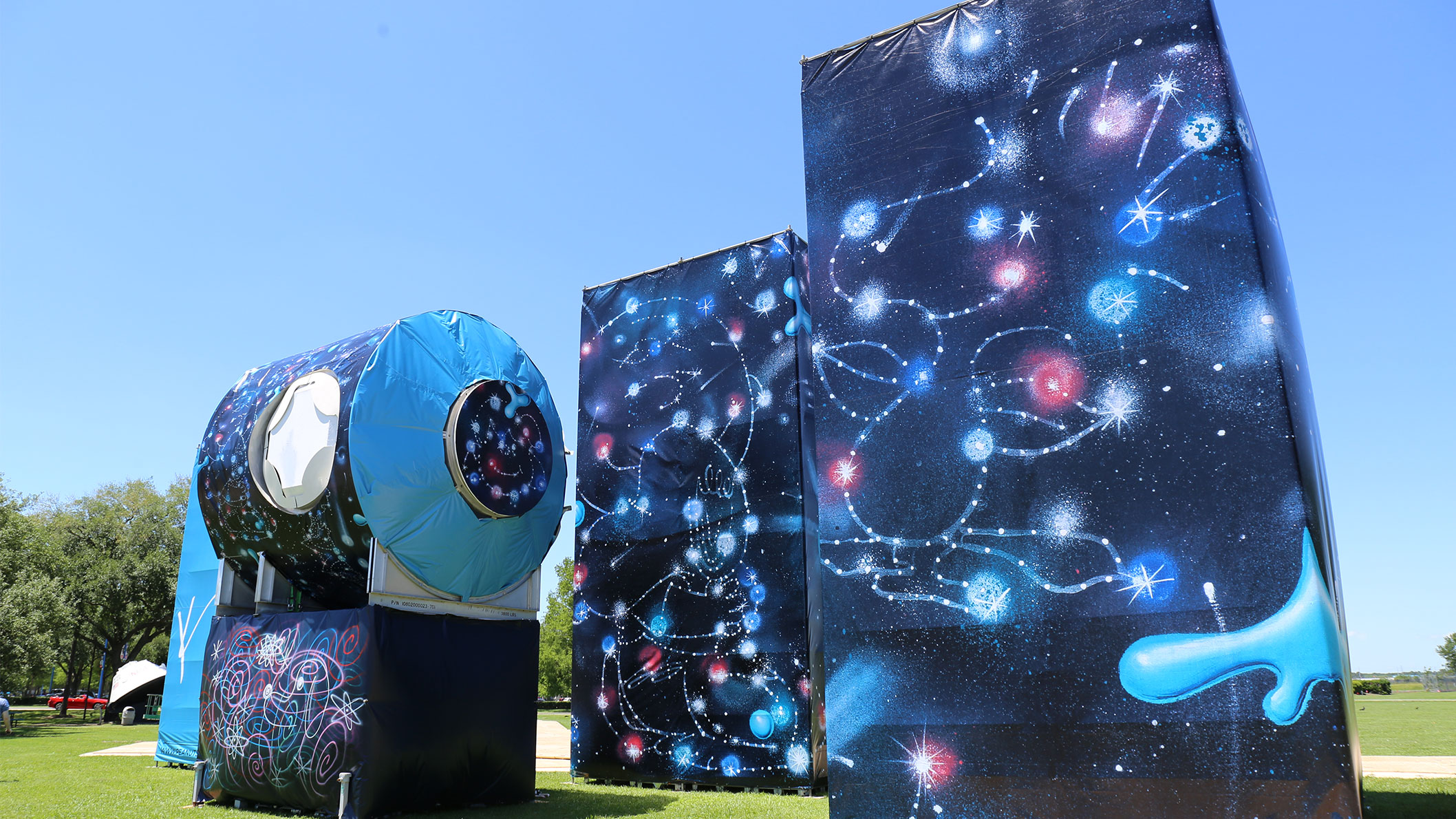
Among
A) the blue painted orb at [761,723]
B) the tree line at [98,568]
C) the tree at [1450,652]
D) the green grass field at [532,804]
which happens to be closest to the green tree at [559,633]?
the tree line at [98,568]

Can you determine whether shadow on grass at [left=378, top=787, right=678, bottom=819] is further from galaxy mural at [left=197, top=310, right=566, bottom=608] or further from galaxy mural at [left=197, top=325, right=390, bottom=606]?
galaxy mural at [left=197, top=325, right=390, bottom=606]

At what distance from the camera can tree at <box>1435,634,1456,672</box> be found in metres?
73.6

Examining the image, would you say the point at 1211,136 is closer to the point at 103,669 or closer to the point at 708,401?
the point at 708,401

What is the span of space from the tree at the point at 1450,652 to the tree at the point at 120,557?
94597mm

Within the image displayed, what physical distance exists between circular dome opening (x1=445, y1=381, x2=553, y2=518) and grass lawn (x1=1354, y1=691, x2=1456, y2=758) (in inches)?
388

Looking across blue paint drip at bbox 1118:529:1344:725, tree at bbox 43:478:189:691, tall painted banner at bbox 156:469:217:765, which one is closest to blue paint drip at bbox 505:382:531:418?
tall painted banner at bbox 156:469:217:765

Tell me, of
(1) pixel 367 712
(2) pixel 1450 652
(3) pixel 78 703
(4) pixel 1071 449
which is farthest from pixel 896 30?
(2) pixel 1450 652

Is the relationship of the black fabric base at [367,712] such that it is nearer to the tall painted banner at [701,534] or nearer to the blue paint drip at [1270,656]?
the tall painted banner at [701,534]

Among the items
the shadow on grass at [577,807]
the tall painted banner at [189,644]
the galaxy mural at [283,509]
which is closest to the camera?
the shadow on grass at [577,807]

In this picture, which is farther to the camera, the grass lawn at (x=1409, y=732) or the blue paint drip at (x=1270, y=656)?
the grass lawn at (x=1409, y=732)

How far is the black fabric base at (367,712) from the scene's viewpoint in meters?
7.55

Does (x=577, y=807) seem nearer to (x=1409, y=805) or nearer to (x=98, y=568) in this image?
(x=1409, y=805)

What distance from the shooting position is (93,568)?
3038cm

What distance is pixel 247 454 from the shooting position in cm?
914
